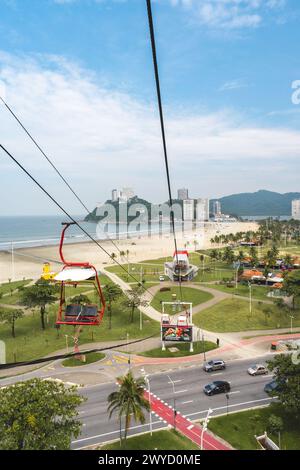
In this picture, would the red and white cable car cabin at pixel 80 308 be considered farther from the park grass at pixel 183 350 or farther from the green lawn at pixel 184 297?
the green lawn at pixel 184 297

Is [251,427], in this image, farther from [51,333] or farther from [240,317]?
[51,333]

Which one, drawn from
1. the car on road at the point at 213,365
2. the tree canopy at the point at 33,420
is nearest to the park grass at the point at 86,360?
the car on road at the point at 213,365

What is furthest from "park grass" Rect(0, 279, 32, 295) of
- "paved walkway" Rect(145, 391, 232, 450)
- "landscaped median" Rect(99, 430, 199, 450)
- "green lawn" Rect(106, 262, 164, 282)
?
"landscaped median" Rect(99, 430, 199, 450)

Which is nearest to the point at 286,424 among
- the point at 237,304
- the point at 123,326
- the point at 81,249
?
the point at 123,326

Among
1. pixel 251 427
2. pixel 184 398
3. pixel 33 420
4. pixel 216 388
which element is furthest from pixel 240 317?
pixel 33 420

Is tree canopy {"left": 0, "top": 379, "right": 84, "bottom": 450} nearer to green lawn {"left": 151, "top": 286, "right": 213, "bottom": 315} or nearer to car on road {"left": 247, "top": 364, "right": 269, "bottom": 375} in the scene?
car on road {"left": 247, "top": 364, "right": 269, "bottom": 375}
